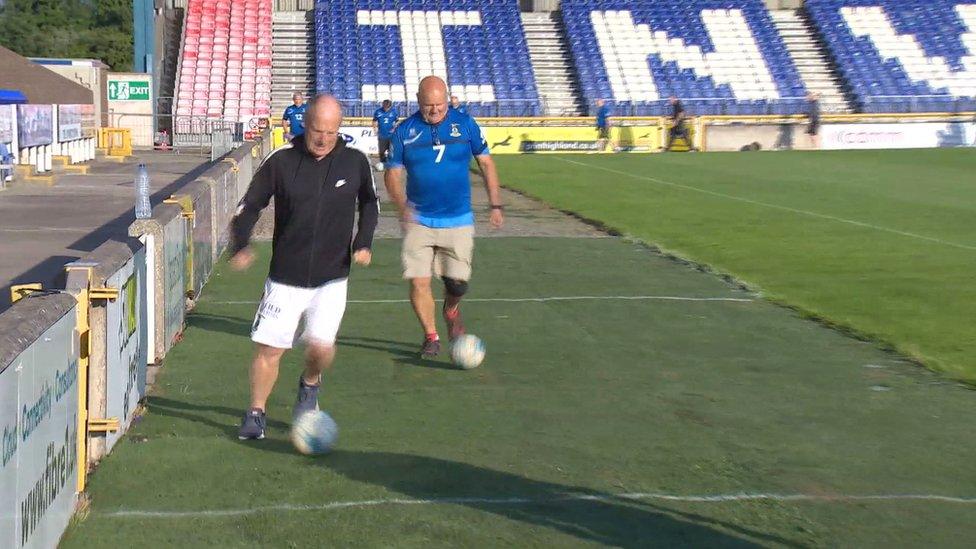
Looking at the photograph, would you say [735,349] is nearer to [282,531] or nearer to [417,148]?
[417,148]

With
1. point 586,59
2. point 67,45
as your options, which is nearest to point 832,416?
point 586,59

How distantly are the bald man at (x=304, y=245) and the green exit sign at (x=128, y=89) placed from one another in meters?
43.9

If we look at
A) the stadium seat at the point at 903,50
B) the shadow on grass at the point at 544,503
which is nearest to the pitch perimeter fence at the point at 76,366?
the shadow on grass at the point at 544,503

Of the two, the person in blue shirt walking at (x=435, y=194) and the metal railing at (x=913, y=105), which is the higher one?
the metal railing at (x=913, y=105)

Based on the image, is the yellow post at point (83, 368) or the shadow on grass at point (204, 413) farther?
the shadow on grass at point (204, 413)

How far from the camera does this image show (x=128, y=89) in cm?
4938

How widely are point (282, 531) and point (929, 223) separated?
1580 centimetres

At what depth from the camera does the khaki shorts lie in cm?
939

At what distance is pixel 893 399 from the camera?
845cm

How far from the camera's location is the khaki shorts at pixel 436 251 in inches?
370

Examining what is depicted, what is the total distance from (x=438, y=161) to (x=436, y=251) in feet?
2.25

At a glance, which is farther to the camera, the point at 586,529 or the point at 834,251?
the point at 834,251

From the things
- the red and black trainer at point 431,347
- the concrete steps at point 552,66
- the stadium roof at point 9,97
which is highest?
the concrete steps at point 552,66

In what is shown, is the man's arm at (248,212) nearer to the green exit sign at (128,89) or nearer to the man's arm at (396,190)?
the man's arm at (396,190)
